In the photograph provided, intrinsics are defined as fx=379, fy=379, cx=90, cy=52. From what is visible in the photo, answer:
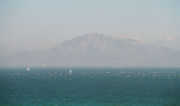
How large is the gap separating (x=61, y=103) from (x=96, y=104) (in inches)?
273

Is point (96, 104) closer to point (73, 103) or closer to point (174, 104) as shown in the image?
point (73, 103)

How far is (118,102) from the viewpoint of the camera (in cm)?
7450

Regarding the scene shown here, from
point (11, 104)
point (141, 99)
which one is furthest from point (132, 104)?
point (11, 104)

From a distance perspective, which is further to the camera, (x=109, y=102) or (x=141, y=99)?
(x=141, y=99)

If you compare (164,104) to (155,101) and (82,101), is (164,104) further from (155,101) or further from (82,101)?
(82,101)

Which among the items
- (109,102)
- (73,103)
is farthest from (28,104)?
(109,102)

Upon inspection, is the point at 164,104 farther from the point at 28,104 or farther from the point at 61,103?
the point at 28,104

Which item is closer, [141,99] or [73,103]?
[73,103]

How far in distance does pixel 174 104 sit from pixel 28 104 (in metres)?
27.2

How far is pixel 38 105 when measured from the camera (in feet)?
231

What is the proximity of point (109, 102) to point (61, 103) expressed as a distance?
9457 millimetres

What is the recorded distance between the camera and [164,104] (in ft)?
232

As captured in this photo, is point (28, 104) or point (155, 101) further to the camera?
point (155, 101)

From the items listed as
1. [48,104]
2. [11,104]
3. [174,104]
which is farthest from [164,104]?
[11,104]
